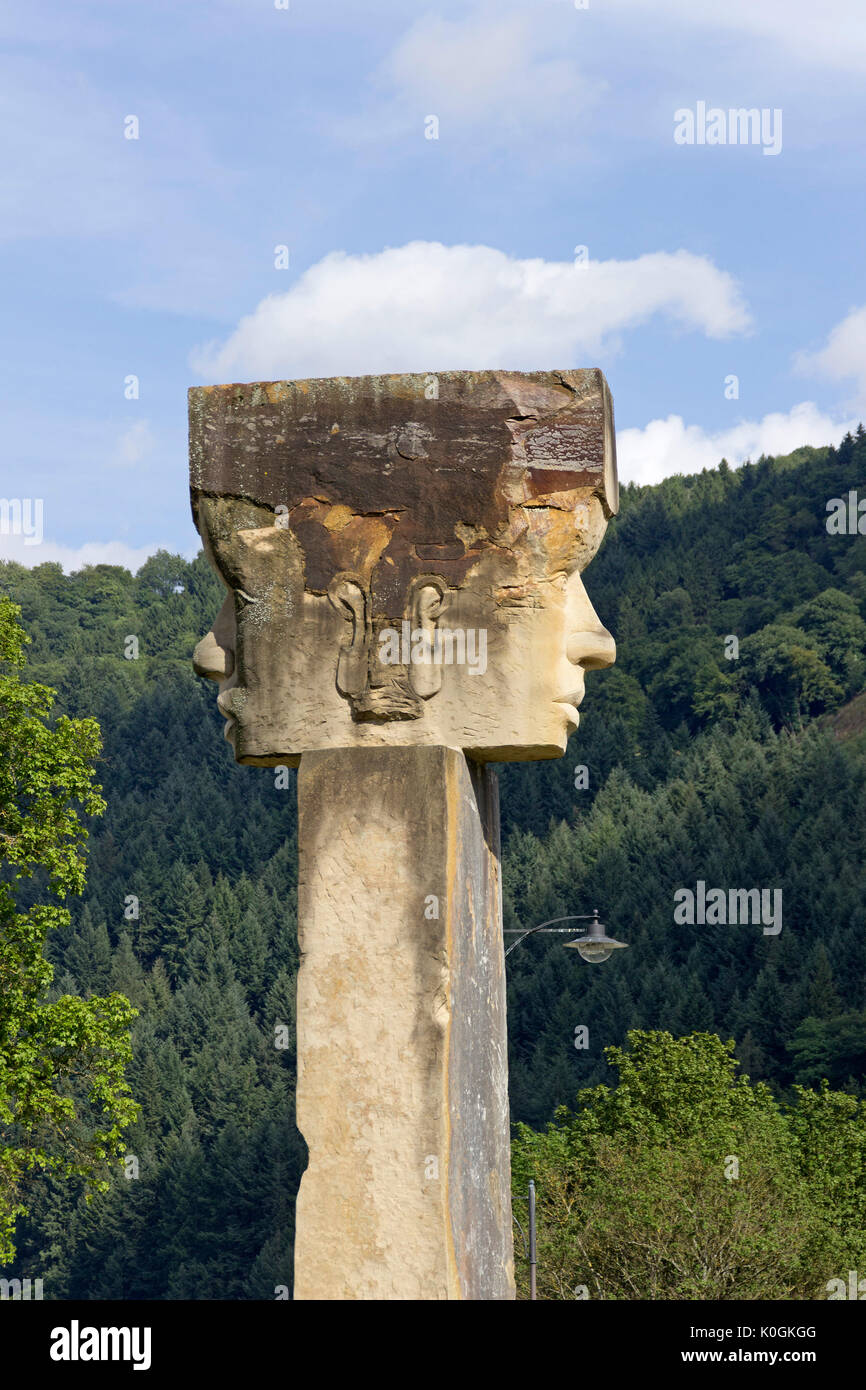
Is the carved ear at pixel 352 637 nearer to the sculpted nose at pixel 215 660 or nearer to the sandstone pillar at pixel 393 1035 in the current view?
the sandstone pillar at pixel 393 1035

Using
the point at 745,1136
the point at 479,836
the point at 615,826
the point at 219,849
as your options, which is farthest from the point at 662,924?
the point at 479,836

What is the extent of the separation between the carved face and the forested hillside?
4138cm

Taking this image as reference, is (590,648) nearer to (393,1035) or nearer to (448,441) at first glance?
(448,441)

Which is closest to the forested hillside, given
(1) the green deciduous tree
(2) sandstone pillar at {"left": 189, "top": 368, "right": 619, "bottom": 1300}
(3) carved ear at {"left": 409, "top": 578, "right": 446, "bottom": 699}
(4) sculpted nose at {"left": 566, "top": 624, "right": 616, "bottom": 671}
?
(1) the green deciduous tree

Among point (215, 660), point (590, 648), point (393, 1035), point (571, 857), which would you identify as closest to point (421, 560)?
point (590, 648)

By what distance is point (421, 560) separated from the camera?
17.6 feet

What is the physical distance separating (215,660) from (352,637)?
1.59ft

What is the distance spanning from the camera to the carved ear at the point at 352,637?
17.5 feet

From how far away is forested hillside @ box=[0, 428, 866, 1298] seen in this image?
55.0 meters

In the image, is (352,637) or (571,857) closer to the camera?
(352,637)

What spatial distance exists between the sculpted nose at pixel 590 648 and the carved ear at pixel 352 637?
606 millimetres

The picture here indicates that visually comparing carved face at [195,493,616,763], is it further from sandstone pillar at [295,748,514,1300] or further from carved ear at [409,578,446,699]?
sandstone pillar at [295,748,514,1300]

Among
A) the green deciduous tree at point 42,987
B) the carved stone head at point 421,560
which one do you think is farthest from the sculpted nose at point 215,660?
the green deciduous tree at point 42,987

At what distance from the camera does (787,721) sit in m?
74.1
